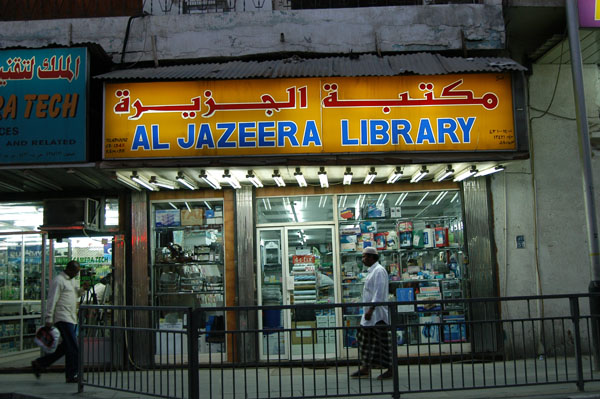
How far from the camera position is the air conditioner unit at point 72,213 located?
10.2 m

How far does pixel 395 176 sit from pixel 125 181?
4.48 m

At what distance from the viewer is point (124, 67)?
998 centimetres

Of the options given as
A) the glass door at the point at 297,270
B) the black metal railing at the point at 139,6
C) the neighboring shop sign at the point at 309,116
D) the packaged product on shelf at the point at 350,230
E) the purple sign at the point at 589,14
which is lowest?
the glass door at the point at 297,270

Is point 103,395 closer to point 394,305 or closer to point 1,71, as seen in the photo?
point 394,305

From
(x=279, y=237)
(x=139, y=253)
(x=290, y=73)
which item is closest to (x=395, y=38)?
(x=290, y=73)

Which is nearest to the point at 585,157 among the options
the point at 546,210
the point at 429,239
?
the point at 546,210

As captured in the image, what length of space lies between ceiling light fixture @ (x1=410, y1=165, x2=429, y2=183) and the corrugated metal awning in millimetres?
1525

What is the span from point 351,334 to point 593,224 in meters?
3.83

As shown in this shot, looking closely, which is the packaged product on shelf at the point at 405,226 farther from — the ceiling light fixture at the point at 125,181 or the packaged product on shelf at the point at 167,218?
the ceiling light fixture at the point at 125,181

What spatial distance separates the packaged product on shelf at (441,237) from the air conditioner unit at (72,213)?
245 inches

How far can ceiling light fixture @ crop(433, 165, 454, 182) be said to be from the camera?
30.2 ft

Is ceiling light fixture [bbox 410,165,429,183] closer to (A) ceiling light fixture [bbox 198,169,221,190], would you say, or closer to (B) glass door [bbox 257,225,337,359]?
(B) glass door [bbox 257,225,337,359]

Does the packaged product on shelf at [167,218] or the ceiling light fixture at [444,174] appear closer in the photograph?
the ceiling light fixture at [444,174]

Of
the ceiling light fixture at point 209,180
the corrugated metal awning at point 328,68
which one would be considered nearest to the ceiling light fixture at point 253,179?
the ceiling light fixture at point 209,180
